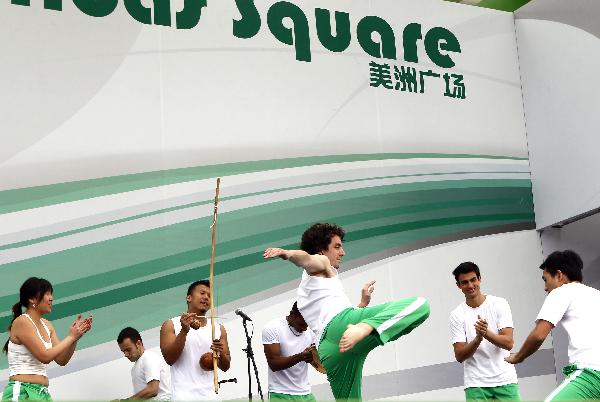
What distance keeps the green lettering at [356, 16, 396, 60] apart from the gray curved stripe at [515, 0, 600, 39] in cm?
179

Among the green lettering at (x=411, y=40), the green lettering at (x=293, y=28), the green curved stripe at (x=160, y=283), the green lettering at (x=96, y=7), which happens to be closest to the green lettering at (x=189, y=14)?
the green lettering at (x=96, y=7)

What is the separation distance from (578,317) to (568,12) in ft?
16.1

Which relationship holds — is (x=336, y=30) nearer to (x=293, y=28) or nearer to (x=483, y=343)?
(x=293, y=28)

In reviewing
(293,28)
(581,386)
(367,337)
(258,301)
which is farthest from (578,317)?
(293,28)

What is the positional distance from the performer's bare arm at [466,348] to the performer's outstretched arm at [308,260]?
167cm

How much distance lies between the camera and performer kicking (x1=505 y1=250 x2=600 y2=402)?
428 cm

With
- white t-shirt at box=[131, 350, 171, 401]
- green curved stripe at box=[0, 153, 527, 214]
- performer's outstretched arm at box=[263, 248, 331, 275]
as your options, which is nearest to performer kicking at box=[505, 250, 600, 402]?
performer's outstretched arm at box=[263, 248, 331, 275]

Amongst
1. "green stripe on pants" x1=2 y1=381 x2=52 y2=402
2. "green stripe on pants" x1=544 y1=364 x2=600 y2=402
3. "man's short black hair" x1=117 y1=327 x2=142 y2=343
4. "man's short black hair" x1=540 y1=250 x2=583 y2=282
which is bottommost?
"green stripe on pants" x1=544 y1=364 x2=600 y2=402

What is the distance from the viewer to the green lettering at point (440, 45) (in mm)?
8297

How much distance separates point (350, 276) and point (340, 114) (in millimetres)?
1495

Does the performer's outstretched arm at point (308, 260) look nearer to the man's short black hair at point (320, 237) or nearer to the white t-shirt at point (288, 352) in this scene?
the man's short black hair at point (320, 237)

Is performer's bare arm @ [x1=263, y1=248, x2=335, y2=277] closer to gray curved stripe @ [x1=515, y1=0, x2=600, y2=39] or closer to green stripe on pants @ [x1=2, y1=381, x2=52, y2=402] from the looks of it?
green stripe on pants @ [x1=2, y1=381, x2=52, y2=402]

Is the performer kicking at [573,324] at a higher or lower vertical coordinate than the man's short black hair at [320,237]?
lower

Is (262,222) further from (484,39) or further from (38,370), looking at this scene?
(484,39)
